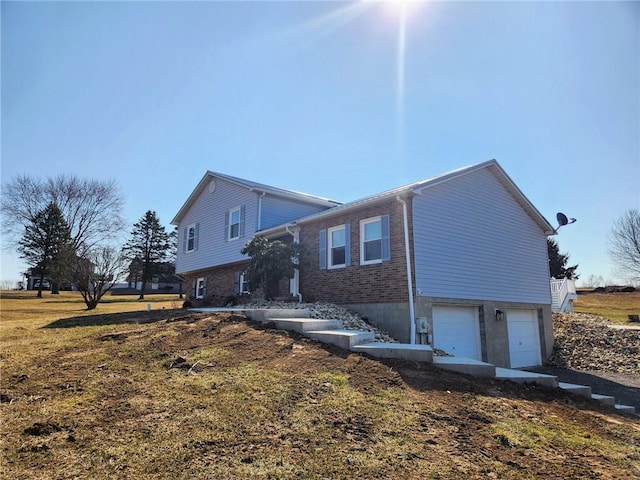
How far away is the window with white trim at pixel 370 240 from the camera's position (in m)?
11.2

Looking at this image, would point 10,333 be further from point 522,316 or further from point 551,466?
point 522,316

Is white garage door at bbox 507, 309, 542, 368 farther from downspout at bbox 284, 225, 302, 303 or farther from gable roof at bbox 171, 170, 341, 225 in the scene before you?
gable roof at bbox 171, 170, 341, 225

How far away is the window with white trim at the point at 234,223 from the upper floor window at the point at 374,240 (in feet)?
23.6

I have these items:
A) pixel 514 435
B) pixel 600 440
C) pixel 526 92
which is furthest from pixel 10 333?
pixel 526 92

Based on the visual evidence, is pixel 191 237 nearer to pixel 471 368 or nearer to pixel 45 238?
pixel 471 368

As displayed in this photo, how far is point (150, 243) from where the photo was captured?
51219 millimetres

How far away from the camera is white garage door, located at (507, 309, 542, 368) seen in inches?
533

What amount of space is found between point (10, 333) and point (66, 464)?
300 inches

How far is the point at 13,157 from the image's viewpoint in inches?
443

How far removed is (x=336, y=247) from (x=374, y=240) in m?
1.57

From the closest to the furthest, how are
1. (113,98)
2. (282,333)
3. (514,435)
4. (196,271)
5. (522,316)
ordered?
(514,435) → (282,333) → (113,98) → (522,316) → (196,271)

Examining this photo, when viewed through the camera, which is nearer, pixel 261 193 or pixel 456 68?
Result: pixel 456 68

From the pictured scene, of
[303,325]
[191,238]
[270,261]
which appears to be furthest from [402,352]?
[191,238]

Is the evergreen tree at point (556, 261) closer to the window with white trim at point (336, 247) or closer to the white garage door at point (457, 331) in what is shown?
the white garage door at point (457, 331)
